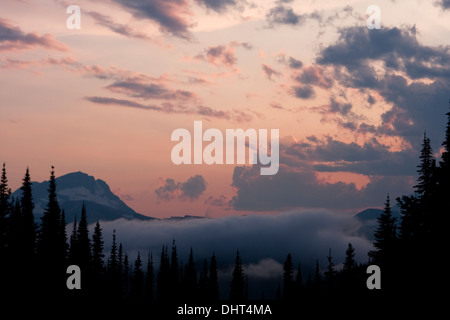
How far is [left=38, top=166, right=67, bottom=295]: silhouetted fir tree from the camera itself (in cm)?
6456

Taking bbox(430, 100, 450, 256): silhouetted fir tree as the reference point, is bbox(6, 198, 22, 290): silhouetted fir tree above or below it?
below

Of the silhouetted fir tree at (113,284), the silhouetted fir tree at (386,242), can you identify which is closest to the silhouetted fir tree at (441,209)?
the silhouetted fir tree at (386,242)

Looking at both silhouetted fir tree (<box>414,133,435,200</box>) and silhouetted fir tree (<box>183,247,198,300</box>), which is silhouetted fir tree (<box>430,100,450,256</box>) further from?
silhouetted fir tree (<box>183,247,198,300</box>)

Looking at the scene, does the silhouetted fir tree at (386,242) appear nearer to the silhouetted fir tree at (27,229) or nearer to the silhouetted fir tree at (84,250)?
the silhouetted fir tree at (27,229)

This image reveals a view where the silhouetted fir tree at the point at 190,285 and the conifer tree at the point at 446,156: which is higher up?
the conifer tree at the point at 446,156

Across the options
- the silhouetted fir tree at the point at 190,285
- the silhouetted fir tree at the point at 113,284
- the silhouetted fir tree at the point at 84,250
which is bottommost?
the silhouetted fir tree at the point at 190,285

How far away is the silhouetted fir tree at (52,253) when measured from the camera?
212 feet

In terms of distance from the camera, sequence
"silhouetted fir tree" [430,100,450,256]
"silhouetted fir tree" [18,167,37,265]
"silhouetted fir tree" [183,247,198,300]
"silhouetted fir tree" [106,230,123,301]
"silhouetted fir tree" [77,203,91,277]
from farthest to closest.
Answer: "silhouetted fir tree" [183,247,198,300]
"silhouetted fir tree" [106,230,123,301]
"silhouetted fir tree" [77,203,91,277]
"silhouetted fir tree" [18,167,37,265]
"silhouetted fir tree" [430,100,450,256]

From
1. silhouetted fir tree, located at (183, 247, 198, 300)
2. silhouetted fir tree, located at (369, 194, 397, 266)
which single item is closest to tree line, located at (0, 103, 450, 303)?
silhouetted fir tree, located at (369, 194, 397, 266)

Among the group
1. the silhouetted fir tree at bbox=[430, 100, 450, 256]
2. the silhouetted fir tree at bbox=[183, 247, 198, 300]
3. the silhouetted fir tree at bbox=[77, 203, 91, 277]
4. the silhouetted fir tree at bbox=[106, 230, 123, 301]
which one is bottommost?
the silhouetted fir tree at bbox=[183, 247, 198, 300]
